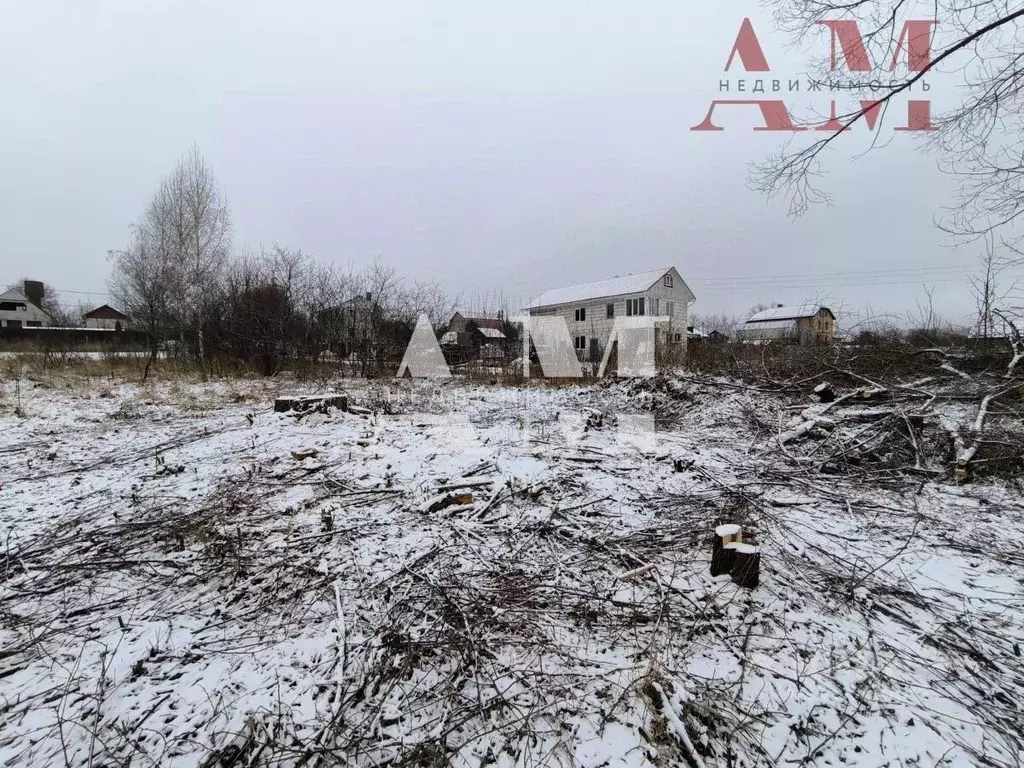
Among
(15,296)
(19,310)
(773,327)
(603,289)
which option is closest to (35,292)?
(15,296)

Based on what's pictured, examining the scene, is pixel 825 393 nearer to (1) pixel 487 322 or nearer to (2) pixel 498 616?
(2) pixel 498 616

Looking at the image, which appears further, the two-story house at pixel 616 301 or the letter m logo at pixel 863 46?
the two-story house at pixel 616 301

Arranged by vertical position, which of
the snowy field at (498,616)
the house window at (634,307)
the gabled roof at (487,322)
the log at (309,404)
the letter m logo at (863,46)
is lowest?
the snowy field at (498,616)

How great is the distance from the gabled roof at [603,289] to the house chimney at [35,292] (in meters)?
47.6

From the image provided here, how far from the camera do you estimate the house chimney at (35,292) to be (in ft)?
128

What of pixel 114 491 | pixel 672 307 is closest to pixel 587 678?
pixel 114 491

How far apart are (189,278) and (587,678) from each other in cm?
1838

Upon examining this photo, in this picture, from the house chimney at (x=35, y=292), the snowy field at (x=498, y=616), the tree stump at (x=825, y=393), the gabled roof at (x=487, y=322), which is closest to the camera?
the snowy field at (x=498, y=616)

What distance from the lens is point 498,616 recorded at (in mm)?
2057

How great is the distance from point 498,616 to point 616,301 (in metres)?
24.9

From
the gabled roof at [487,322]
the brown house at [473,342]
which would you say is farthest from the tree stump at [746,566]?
the gabled roof at [487,322]

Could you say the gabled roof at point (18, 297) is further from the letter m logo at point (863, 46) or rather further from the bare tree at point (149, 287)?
the letter m logo at point (863, 46)

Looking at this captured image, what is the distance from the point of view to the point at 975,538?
2865mm

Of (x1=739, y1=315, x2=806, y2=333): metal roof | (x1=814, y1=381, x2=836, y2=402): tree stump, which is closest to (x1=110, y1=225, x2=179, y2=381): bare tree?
(x1=814, y1=381, x2=836, y2=402): tree stump
